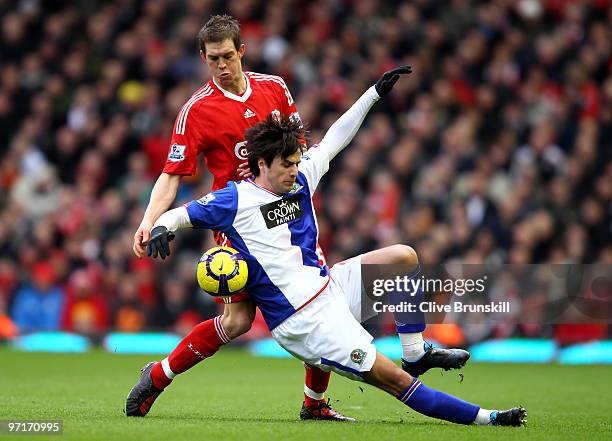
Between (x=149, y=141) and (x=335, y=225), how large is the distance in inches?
130

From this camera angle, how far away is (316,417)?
8266 millimetres

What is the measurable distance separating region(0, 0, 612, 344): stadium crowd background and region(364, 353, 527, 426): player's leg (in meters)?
7.10

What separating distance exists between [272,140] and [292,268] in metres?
0.82

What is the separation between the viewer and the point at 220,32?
819 centimetres

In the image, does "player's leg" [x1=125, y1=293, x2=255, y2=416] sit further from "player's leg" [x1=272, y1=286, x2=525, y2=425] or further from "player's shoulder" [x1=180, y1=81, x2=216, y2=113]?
"player's shoulder" [x1=180, y1=81, x2=216, y2=113]

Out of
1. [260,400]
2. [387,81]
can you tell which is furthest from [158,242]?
[260,400]

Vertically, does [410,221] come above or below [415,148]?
below

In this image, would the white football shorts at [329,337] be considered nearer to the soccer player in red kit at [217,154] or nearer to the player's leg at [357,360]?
the player's leg at [357,360]

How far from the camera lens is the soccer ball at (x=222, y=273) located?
7.39 meters

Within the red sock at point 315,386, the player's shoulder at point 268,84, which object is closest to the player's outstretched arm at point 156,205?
the player's shoulder at point 268,84

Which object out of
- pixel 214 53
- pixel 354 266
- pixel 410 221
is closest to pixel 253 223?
pixel 354 266

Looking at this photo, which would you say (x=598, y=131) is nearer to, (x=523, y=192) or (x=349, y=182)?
(x=523, y=192)

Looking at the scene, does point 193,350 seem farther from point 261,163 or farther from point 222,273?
point 261,163

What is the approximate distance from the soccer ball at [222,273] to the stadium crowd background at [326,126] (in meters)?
7.75
